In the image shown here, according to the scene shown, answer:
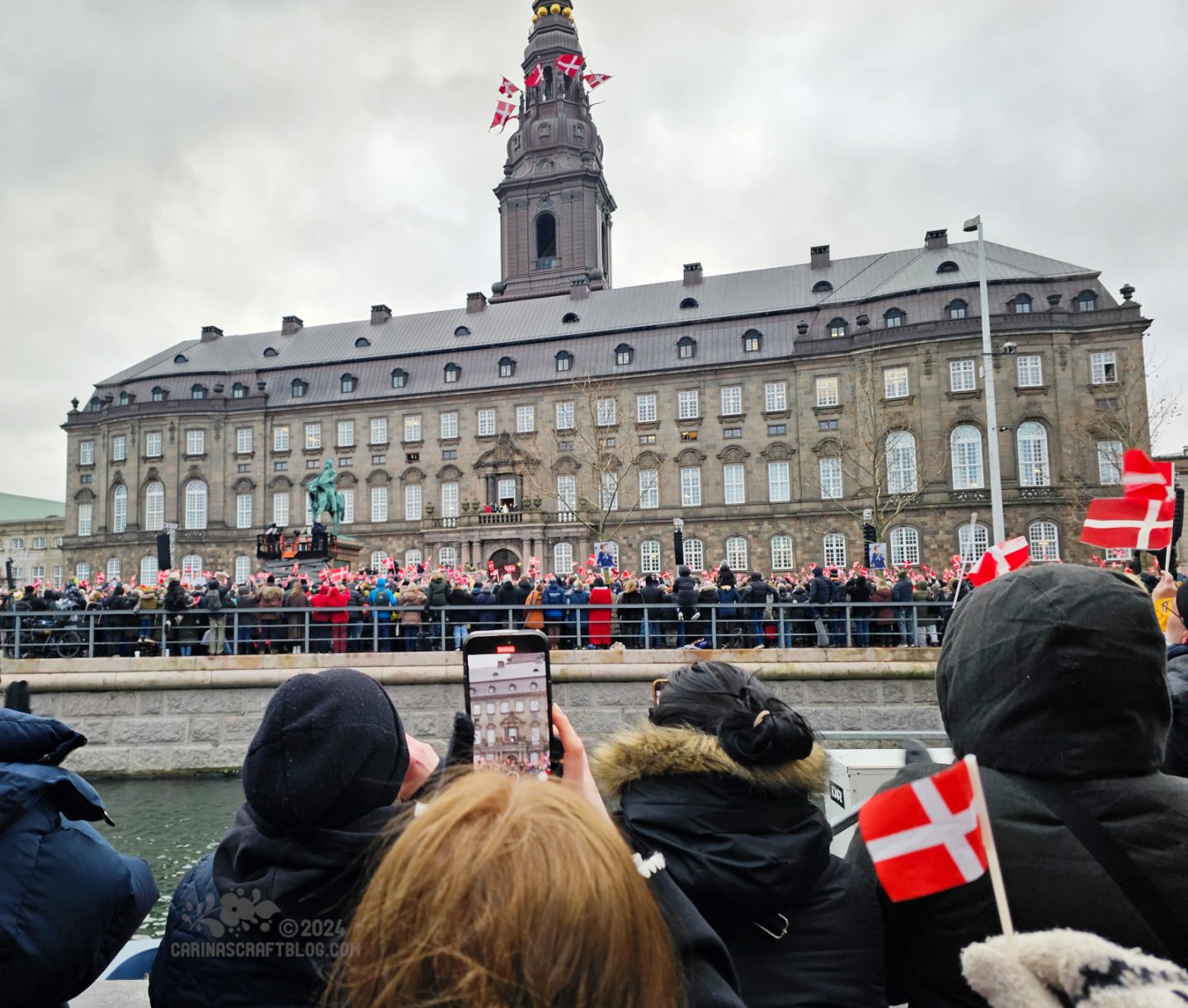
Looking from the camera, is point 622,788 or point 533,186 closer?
point 622,788

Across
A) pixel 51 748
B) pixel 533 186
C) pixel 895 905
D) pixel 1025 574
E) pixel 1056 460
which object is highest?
pixel 533 186

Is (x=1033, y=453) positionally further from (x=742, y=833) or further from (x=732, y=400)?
(x=742, y=833)

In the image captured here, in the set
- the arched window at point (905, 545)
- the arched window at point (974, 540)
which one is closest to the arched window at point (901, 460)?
the arched window at point (905, 545)

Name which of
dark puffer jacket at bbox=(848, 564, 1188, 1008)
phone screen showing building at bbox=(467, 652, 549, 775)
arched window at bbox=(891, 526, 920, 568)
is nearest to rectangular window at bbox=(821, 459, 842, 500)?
arched window at bbox=(891, 526, 920, 568)

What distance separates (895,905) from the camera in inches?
90.7

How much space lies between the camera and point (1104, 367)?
5106 centimetres

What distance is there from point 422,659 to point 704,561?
4338cm

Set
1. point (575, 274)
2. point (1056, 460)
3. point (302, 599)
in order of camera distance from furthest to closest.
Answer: point (575, 274) < point (1056, 460) < point (302, 599)

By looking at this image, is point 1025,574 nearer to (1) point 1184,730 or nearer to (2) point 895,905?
(2) point 895,905

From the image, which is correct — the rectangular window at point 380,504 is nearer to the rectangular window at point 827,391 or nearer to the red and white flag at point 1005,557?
the rectangular window at point 827,391

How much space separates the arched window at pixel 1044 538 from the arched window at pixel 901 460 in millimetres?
7055

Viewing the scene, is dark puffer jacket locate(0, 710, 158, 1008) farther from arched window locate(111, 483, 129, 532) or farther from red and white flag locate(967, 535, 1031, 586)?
arched window locate(111, 483, 129, 532)

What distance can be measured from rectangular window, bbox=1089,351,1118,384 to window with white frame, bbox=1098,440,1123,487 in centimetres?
371

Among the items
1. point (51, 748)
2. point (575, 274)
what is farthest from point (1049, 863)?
point (575, 274)
